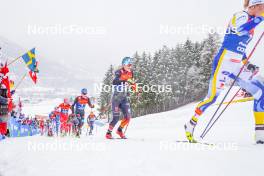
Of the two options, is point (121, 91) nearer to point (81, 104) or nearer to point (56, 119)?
point (81, 104)

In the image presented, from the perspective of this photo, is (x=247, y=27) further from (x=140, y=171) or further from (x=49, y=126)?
(x=49, y=126)

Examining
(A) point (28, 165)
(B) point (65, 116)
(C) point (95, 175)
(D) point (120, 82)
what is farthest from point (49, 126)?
(C) point (95, 175)

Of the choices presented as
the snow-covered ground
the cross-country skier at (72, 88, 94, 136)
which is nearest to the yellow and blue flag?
the cross-country skier at (72, 88, 94, 136)

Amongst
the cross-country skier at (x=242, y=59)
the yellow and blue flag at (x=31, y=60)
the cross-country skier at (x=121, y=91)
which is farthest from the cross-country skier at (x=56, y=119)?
the cross-country skier at (x=242, y=59)

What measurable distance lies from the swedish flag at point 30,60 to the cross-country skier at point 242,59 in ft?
34.3

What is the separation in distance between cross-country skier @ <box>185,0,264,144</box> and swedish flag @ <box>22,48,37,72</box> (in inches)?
411

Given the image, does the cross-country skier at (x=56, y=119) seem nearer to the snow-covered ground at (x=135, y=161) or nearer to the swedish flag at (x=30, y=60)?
the swedish flag at (x=30, y=60)

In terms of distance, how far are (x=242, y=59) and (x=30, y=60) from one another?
1092cm

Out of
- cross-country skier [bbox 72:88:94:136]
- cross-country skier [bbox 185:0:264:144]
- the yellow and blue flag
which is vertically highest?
the yellow and blue flag

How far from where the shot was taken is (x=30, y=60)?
14062mm

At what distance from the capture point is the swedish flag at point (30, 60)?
13977mm

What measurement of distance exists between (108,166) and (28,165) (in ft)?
5.01

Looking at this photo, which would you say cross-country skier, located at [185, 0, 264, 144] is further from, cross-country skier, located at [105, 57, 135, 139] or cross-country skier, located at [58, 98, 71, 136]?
cross-country skier, located at [58, 98, 71, 136]

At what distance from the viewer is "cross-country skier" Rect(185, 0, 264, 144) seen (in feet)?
17.7
